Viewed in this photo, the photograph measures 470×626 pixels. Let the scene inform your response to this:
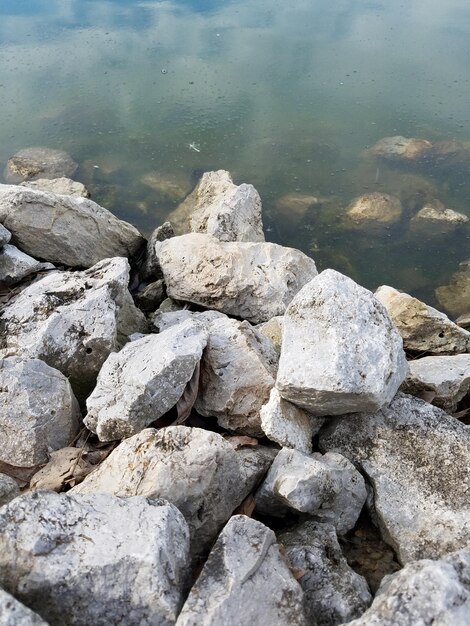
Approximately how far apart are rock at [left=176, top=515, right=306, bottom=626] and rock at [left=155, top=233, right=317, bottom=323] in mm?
2771

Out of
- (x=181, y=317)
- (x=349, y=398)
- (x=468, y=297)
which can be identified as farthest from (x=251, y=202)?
(x=349, y=398)

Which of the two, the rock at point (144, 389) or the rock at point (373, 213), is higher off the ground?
the rock at point (144, 389)

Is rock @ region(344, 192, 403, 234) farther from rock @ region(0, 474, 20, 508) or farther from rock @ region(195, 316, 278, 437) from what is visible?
rock @ region(0, 474, 20, 508)

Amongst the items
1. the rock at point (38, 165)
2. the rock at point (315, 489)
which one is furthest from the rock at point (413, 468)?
the rock at point (38, 165)

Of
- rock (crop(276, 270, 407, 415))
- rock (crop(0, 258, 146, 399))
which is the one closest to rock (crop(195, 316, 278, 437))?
rock (crop(276, 270, 407, 415))

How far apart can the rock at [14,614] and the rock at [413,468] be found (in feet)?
5.53

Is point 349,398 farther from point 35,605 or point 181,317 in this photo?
point 181,317

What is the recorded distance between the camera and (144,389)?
2.94 meters

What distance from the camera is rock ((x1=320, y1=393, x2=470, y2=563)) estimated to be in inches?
107

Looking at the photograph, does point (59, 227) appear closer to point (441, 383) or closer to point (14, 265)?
point (14, 265)

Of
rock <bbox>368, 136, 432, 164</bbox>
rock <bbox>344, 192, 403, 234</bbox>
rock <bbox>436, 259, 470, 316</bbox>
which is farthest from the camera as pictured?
rock <bbox>368, 136, 432, 164</bbox>

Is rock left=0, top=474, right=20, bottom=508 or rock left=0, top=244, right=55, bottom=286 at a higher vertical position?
rock left=0, top=474, right=20, bottom=508

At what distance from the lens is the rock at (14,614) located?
1.69 meters

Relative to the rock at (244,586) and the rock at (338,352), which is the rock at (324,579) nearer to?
the rock at (244,586)
